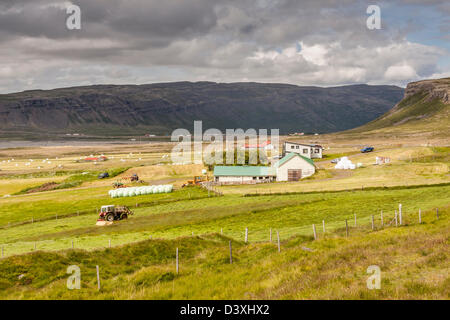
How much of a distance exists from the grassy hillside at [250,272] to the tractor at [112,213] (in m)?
27.3

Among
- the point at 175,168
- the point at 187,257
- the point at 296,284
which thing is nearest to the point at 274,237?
the point at 187,257

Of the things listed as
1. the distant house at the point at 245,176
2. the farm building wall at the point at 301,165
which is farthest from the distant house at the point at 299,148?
the farm building wall at the point at 301,165

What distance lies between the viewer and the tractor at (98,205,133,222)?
56.1 meters

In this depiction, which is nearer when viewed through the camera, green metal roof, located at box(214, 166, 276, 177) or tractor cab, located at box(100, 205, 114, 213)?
tractor cab, located at box(100, 205, 114, 213)

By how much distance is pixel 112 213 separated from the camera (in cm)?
5672

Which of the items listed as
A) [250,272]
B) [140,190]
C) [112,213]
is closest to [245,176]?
[140,190]

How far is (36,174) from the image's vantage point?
13500 centimetres

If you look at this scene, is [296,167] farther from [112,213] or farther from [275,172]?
[112,213]

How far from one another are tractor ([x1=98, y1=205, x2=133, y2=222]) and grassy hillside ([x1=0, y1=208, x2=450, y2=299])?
27.3 metres

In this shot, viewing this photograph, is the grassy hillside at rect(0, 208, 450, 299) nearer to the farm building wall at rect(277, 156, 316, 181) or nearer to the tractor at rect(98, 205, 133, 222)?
the tractor at rect(98, 205, 133, 222)

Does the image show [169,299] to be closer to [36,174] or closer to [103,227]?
[103,227]

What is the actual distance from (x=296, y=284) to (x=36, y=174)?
13597 cm

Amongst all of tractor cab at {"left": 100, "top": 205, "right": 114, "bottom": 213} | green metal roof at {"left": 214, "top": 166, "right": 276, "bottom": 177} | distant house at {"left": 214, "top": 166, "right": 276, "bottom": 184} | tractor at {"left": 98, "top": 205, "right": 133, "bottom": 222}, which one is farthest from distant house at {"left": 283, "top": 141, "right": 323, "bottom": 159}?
tractor cab at {"left": 100, "top": 205, "right": 114, "bottom": 213}

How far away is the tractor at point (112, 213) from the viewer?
184 ft
